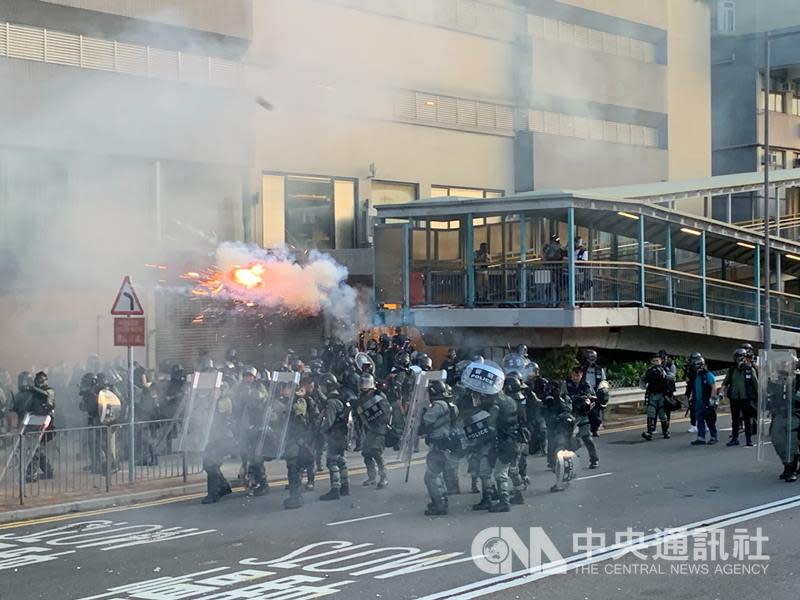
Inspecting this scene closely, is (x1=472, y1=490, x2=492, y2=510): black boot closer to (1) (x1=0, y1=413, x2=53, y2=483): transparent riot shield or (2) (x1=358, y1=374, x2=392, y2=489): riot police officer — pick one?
(2) (x1=358, y1=374, x2=392, y2=489): riot police officer

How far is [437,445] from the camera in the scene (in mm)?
10156

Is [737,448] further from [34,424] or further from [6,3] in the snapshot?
[6,3]

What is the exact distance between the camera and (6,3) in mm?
16234

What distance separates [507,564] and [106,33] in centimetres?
A: 1206

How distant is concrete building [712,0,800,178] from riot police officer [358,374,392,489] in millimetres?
9396

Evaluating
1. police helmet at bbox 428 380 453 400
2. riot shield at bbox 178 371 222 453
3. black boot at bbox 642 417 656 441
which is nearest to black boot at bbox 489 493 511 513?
police helmet at bbox 428 380 453 400

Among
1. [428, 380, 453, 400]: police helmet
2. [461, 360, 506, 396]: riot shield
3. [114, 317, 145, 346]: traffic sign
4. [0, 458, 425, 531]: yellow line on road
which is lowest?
[0, 458, 425, 531]: yellow line on road

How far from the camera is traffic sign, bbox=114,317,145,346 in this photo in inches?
477

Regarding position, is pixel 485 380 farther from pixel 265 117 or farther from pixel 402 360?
pixel 265 117

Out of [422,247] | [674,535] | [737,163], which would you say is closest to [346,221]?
[422,247]

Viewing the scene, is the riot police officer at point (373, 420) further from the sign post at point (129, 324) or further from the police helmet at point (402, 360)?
the police helmet at point (402, 360)

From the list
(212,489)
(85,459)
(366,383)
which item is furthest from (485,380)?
(85,459)

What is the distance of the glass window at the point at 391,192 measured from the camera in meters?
24.0

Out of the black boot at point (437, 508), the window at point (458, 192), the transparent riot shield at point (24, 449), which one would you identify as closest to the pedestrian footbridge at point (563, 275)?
the window at point (458, 192)
